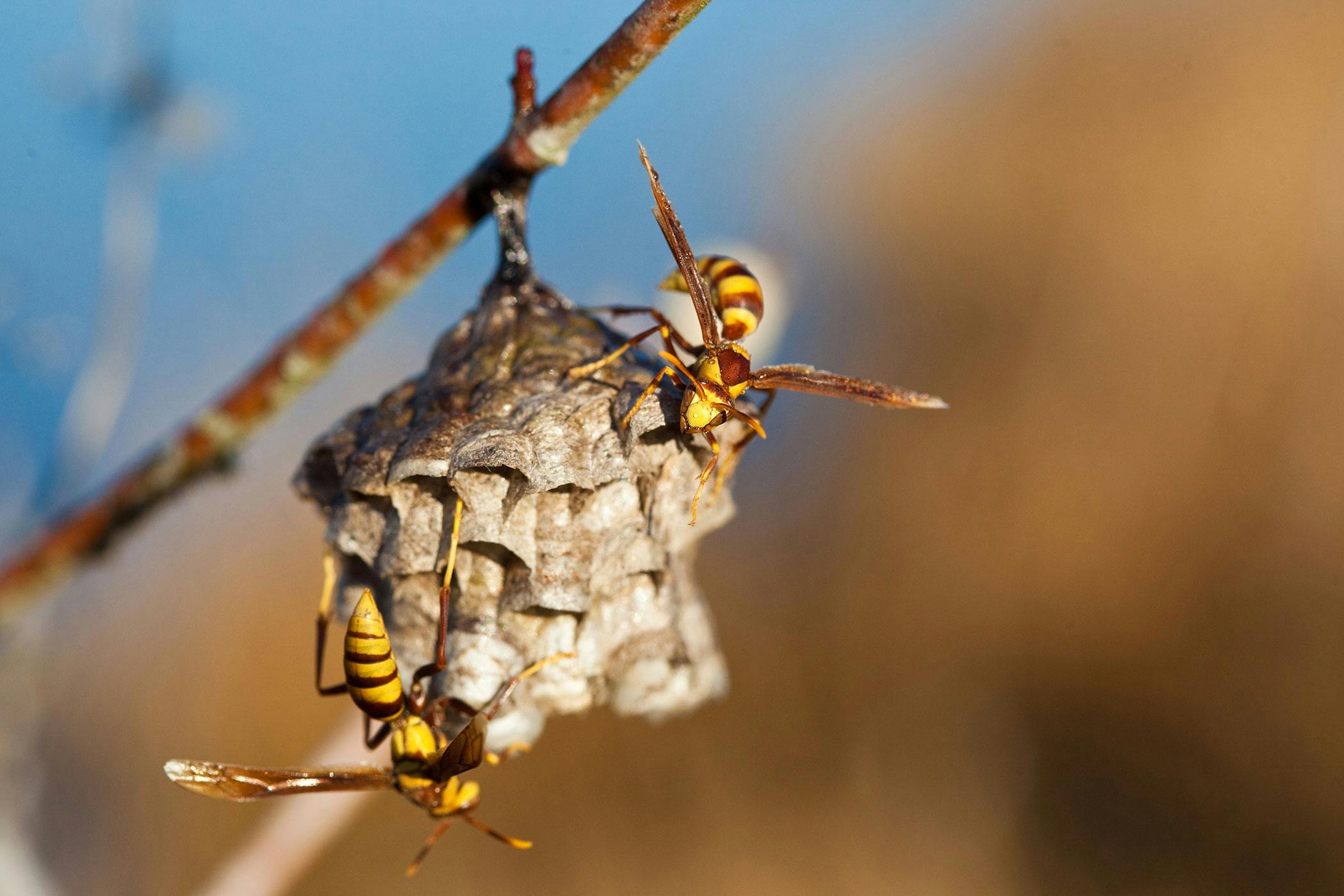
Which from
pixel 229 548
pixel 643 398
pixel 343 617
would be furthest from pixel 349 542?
pixel 229 548

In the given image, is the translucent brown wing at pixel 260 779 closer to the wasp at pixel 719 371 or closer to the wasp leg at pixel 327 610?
the wasp leg at pixel 327 610

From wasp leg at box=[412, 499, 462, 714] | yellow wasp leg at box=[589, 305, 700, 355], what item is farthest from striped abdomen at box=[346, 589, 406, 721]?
yellow wasp leg at box=[589, 305, 700, 355]

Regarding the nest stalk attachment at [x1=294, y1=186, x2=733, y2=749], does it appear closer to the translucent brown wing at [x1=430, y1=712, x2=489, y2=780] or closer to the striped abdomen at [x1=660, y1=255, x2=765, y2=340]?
the translucent brown wing at [x1=430, y1=712, x2=489, y2=780]

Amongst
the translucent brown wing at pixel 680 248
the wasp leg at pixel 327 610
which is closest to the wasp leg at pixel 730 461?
the translucent brown wing at pixel 680 248

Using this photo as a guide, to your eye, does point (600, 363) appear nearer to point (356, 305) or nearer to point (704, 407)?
point (704, 407)

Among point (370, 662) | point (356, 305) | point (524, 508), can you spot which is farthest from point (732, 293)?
point (370, 662)

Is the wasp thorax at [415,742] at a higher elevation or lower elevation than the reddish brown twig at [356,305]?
lower
